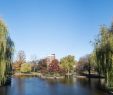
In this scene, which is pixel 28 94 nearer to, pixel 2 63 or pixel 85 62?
pixel 2 63

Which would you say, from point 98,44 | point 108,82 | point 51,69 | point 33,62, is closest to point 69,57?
point 51,69

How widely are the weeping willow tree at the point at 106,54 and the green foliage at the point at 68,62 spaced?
5149 cm

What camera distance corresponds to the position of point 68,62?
289 ft

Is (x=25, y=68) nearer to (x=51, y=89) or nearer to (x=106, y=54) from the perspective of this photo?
(x=51, y=89)

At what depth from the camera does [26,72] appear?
310ft

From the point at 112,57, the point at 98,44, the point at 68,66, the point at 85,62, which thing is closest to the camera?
the point at 112,57

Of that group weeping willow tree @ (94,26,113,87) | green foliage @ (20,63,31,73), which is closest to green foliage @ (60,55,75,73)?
green foliage @ (20,63,31,73)

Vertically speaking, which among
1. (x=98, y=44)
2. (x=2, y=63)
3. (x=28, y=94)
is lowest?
(x=28, y=94)

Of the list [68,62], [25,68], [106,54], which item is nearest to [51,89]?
[106,54]

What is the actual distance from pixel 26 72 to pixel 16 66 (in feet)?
16.8

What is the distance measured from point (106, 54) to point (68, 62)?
57270mm

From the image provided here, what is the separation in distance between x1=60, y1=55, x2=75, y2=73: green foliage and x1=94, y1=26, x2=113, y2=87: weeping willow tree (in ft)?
169

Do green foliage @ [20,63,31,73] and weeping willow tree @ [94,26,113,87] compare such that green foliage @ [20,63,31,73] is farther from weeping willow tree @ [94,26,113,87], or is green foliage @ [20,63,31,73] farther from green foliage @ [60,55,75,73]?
weeping willow tree @ [94,26,113,87]

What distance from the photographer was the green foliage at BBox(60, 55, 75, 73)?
87.4 m
